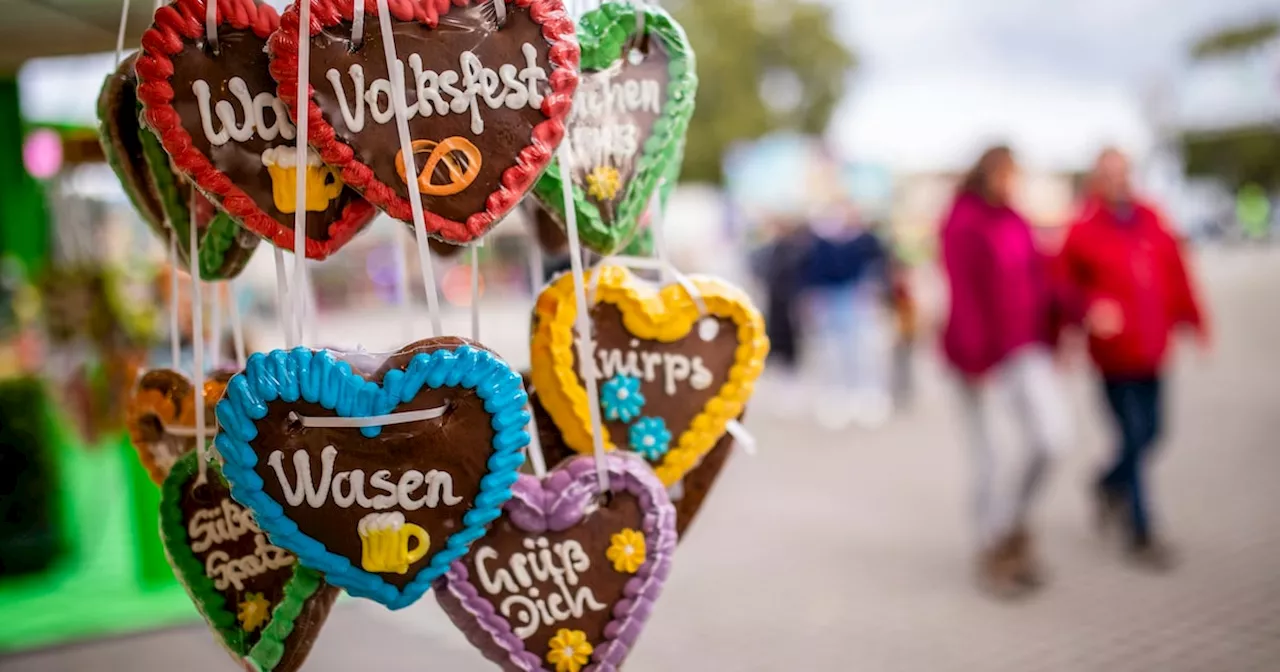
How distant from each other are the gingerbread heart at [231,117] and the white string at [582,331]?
26cm

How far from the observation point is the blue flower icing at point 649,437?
4.53ft

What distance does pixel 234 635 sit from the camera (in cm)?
128

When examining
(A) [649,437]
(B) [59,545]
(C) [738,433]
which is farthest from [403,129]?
(B) [59,545]

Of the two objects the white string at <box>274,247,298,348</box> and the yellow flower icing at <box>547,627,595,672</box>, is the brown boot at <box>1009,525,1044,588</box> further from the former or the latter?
the white string at <box>274,247,298,348</box>

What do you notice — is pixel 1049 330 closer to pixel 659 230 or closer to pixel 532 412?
pixel 659 230

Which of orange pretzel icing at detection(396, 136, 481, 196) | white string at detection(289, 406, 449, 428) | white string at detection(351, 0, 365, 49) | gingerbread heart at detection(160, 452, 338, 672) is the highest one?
white string at detection(351, 0, 365, 49)

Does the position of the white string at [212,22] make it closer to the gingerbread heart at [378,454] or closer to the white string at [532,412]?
the gingerbread heart at [378,454]

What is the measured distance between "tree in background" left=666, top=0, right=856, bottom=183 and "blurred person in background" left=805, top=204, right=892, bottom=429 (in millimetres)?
15178

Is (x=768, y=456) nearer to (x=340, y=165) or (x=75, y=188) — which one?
(x=75, y=188)

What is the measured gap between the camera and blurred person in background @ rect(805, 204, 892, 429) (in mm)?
7680

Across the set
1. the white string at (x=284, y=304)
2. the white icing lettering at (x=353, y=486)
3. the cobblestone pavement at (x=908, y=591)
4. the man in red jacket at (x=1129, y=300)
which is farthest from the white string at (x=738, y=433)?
the man in red jacket at (x=1129, y=300)

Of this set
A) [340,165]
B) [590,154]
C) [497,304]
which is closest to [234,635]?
[340,165]

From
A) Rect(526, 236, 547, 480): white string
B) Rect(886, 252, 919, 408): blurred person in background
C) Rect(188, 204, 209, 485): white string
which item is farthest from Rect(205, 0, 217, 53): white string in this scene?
Rect(886, 252, 919, 408): blurred person in background

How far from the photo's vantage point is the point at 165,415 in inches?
55.7
